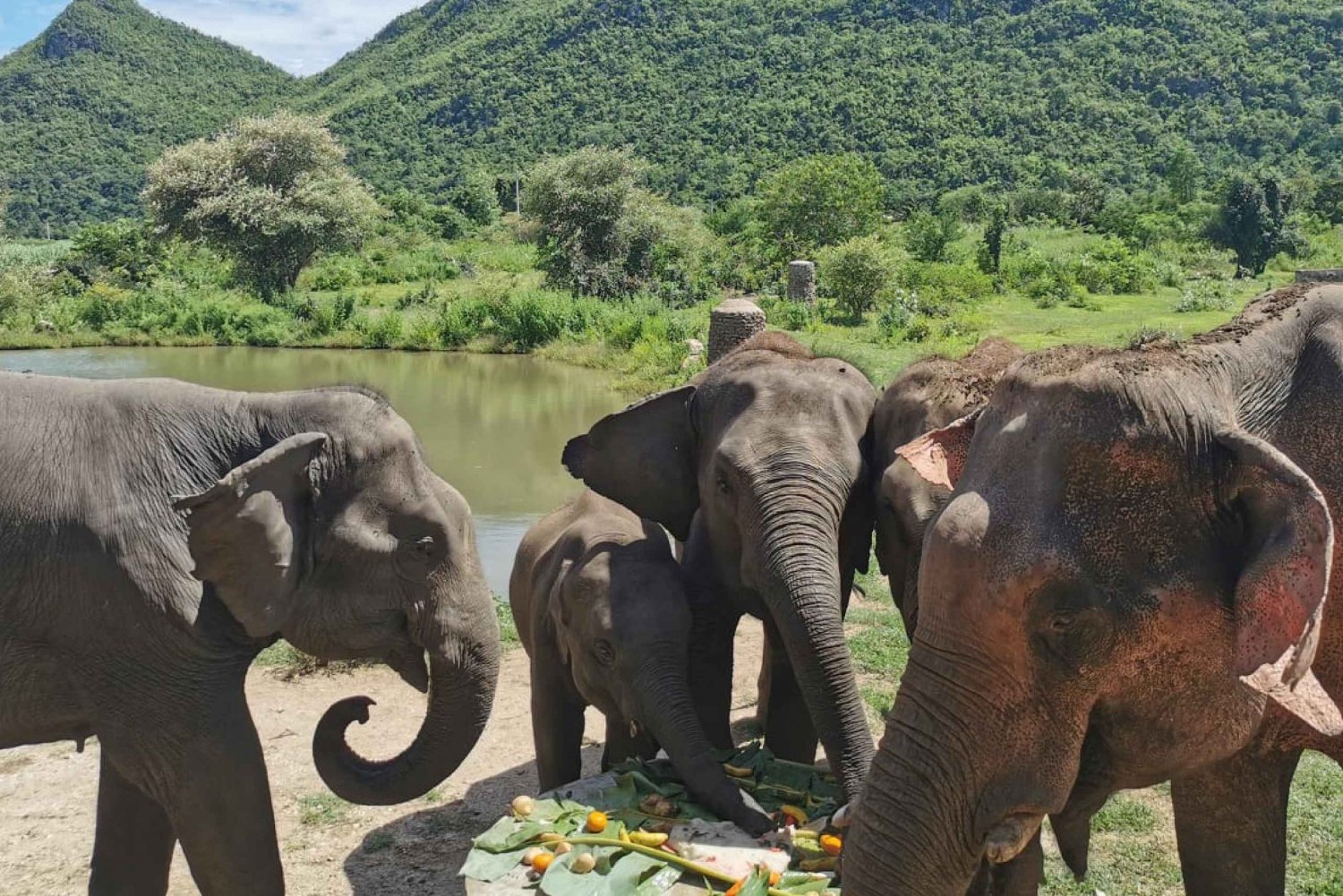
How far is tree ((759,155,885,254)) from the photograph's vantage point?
49938mm

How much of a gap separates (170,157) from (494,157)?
85947mm

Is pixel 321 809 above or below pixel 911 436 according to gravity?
below

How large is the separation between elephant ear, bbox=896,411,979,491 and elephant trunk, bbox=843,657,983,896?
2.43 ft

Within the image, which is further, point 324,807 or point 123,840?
point 324,807

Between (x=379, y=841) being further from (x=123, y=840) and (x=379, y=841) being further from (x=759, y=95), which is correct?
(x=759, y=95)

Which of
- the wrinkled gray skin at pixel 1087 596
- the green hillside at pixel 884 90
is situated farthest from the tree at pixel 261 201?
the green hillside at pixel 884 90

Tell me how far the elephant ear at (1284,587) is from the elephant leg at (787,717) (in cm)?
427

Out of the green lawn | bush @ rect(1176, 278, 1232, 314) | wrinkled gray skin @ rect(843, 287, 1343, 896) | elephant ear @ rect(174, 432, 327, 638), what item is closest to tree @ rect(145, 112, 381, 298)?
bush @ rect(1176, 278, 1232, 314)

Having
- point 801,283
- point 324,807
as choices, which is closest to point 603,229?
point 801,283

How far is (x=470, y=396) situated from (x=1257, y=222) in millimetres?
34414

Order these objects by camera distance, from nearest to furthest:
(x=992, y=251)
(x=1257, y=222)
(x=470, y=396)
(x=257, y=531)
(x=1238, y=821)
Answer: (x=1238, y=821), (x=257, y=531), (x=470, y=396), (x=992, y=251), (x=1257, y=222)

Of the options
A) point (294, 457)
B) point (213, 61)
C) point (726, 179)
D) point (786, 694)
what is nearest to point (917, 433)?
point (786, 694)

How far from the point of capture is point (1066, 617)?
2.95m

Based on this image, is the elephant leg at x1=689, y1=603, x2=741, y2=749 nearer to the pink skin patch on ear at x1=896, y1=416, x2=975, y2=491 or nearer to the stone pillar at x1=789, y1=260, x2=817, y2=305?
the pink skin patch on ear at x1=896, y1=416, x2=975, y2=491
